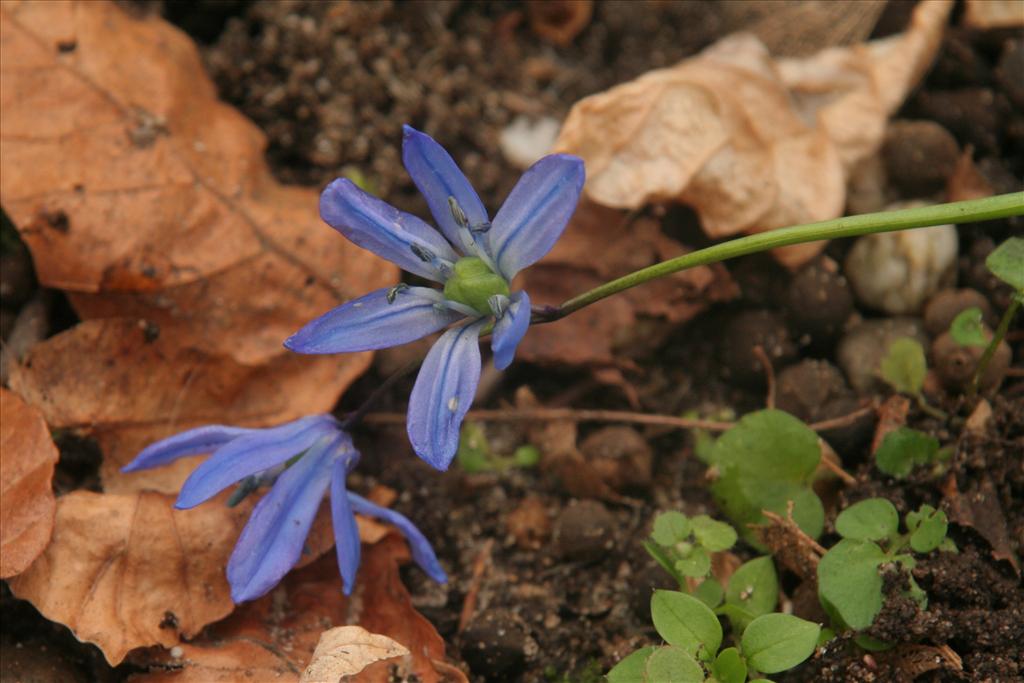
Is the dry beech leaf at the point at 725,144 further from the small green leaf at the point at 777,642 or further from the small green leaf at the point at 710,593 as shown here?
the small green leaf at the point at 777,642

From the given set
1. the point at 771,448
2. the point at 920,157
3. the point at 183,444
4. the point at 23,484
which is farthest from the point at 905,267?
the point at 23,484

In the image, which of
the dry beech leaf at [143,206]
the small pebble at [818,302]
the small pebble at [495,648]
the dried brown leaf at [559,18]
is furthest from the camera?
the dried brown leaf at [559,18]

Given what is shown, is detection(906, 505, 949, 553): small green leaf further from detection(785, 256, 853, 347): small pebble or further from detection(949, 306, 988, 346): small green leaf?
detection(785, 256, 853, 347): small pebble

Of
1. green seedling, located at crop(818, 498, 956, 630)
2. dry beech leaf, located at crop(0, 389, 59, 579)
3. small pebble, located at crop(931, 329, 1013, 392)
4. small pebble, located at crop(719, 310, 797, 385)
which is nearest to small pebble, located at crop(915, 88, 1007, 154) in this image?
small pebble, located at crop(931, 329, 1013, 392)

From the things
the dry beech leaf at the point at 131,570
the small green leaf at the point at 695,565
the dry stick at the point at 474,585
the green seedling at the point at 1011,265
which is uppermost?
the green seedling at the point at 1011,265

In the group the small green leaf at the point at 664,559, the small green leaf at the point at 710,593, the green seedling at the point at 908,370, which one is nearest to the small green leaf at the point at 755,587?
the small green leaf at the point at 710,593

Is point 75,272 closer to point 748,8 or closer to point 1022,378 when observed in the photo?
point 748,8

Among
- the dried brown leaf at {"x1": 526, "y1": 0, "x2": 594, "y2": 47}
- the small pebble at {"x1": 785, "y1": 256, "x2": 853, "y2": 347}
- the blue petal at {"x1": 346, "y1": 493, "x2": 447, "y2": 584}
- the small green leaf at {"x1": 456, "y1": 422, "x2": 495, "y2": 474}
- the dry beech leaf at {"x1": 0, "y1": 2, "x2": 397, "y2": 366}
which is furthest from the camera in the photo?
the dried brown leaf at {"x1": 526, "y1": 0, "x2": 594, "y2": 47}

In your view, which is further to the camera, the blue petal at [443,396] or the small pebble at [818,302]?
the small pebble at [818,302]
